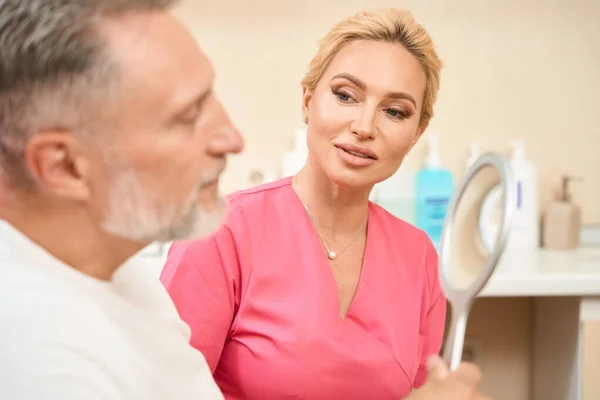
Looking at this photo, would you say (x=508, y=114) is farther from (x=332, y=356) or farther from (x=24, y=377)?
(x=24, y=377)

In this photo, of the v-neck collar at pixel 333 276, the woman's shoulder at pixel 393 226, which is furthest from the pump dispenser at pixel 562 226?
the v-neck collar at pixel 333 276

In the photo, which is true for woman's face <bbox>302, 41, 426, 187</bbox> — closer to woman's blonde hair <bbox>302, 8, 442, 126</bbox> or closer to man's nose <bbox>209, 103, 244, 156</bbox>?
woman's blonde hair <bbox>302, 8, 442, 126</bbox>

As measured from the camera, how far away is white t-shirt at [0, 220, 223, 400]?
0.43 m

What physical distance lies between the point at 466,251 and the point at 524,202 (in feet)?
3.33

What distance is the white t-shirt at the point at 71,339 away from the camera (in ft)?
1.40

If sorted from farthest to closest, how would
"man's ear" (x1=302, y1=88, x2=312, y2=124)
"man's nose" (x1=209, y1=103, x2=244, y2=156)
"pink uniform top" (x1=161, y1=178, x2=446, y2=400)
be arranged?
"man's ear" (x1=302, y1=88, x2=312, y2=124) < "pink uniform top" (x1=161, y1=178, x2=446, y2=400) < "man's nose" (x1=209, y1=103, x2=244, y2=156)

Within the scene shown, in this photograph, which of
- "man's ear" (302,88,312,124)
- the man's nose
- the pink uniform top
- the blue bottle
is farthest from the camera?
the blue bottle

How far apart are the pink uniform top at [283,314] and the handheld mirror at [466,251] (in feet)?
0.37

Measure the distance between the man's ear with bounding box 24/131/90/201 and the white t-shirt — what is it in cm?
4

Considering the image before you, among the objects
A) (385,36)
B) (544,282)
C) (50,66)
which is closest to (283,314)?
(385,36)

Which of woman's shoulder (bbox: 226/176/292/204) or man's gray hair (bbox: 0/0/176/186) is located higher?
man's gray hair (bbox: 0/0/176/186)

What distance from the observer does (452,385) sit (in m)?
0.68

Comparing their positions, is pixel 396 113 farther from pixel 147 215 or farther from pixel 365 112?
pixel 147 215

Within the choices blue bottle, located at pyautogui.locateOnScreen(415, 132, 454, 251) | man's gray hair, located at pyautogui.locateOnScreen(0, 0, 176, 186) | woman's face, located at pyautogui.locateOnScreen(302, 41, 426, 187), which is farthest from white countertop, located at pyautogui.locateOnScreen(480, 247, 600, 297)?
man's gray hair, located at pyautogui.locateOnScreen(0, 0, 176, 186)
